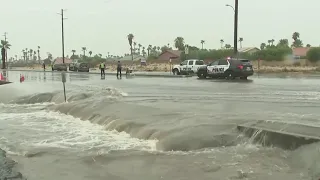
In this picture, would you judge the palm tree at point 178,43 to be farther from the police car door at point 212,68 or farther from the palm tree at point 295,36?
the police car door at point 212,68

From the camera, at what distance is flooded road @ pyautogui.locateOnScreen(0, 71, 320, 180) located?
6.89 metres

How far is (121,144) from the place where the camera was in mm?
9180

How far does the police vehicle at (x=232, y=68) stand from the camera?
2767 centimetres

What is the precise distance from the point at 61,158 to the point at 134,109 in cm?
533

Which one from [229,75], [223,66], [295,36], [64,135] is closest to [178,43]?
[295,36]

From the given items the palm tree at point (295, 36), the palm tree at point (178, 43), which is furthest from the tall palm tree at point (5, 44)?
the palm tree at point (295, 36)

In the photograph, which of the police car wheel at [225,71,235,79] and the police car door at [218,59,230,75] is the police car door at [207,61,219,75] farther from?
the police car wheel at [225,71,235,79]

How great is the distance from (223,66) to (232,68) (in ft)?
2.46

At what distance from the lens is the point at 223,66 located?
2841 cm

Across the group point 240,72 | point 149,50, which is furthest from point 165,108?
point 149,50

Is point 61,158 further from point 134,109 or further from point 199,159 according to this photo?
point 134,109

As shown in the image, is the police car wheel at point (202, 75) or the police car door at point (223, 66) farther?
the police car wheel at point (202, 75)

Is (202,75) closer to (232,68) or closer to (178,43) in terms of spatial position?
(232,68)

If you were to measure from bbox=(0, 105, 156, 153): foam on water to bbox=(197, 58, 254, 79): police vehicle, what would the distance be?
15597 mm
